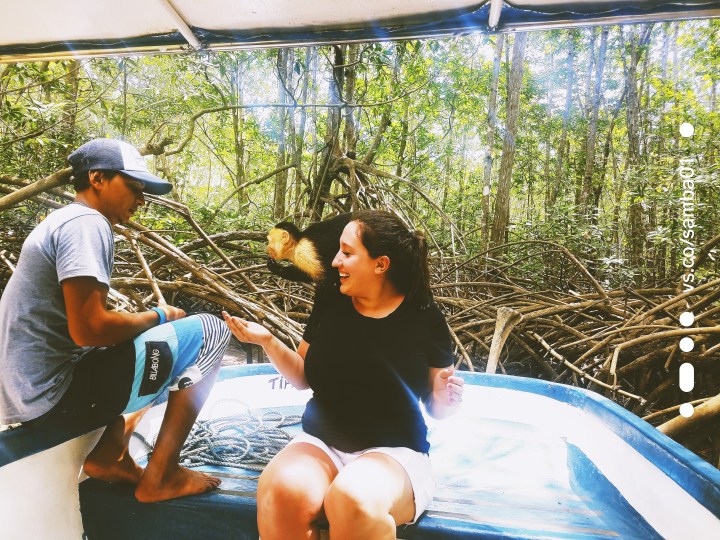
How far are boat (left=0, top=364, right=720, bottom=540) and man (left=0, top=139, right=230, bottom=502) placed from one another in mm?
77

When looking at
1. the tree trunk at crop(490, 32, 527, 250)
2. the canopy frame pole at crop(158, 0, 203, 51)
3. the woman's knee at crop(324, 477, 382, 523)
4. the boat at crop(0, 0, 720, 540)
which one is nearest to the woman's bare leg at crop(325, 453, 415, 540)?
the woman's knee at crop(324, 477, 382, 523)

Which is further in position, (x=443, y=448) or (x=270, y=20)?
(x=443, y=448)

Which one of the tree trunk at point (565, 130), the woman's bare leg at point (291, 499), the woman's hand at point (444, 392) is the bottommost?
the woman's bare leg at point (291, 499)

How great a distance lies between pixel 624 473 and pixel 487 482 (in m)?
0.50

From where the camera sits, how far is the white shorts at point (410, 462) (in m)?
1.25

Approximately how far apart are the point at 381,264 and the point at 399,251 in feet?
0.24

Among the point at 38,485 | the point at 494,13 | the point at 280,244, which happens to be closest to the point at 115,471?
the point at 38,485

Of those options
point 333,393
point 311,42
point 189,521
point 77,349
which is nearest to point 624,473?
point 333,393

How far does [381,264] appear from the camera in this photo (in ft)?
4.80

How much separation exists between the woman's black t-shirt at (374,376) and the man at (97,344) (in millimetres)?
386

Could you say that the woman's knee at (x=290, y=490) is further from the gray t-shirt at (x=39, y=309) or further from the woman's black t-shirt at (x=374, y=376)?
the gray t-shirt at (x=39, y=309)

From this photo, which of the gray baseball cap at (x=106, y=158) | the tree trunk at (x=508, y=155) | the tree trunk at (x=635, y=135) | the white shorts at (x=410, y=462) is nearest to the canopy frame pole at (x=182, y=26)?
the gray baseball cap at (x=106, y=158)

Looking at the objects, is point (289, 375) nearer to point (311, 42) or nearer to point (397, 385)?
point (397, 385)

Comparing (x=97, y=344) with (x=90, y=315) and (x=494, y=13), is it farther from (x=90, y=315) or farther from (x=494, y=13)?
(x=494, y=13)
